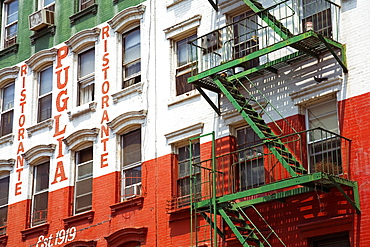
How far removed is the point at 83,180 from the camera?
1006 inches

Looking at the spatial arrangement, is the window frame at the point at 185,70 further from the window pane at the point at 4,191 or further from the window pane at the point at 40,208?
the window pane at the point at 4,191

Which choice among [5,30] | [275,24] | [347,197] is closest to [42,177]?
[5,30]

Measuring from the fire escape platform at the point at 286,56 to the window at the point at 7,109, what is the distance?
10.2 m

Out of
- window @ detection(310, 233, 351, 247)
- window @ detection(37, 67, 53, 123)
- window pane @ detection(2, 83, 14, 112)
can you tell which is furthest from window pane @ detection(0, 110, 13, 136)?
window @ detection(310, 233, 351, 247)

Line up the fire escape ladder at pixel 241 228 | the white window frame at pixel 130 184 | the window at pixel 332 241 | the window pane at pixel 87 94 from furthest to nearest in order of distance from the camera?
the window pane at pixel 87 94 → the white window frame at pixel 130 184 → the fire escape ladder at pixel 241 228 → the window at pixel 332 241

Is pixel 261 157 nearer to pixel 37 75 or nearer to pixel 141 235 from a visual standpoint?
pixel 141 235

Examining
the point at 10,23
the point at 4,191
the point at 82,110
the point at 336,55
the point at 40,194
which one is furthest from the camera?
the point at 10,23

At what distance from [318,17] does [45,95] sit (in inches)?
443

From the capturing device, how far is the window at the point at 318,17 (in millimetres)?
20062

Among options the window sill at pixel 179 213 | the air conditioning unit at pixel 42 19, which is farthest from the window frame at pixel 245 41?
the air conditioning unit at pixel 42 19

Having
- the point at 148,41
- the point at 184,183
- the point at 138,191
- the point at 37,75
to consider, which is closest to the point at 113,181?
the point at 138,191

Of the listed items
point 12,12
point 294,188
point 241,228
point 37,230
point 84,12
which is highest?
point 12,12

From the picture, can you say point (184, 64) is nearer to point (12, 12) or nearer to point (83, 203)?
point (83, 203)

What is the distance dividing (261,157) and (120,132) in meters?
5.65
